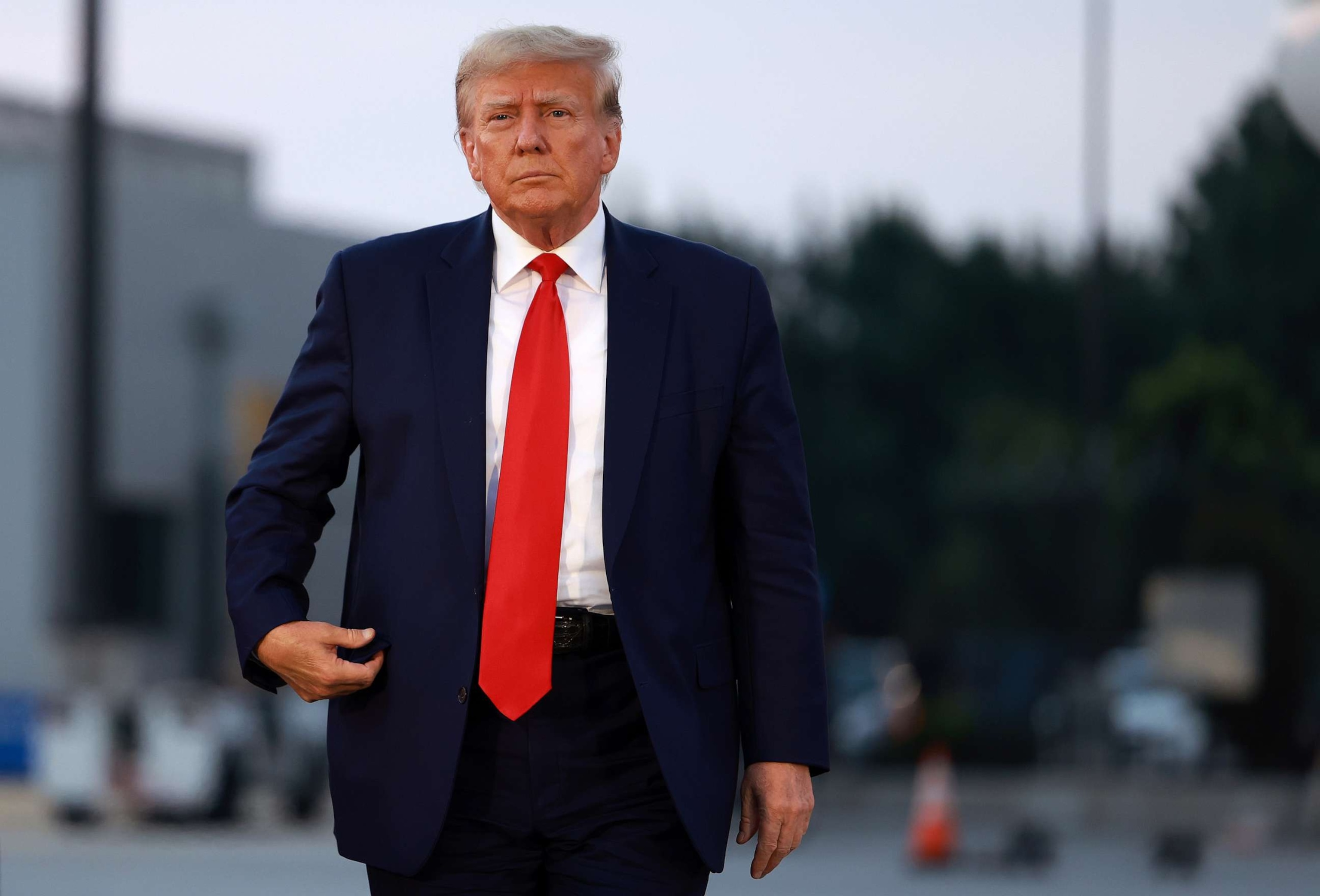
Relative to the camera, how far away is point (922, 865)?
14117 mm

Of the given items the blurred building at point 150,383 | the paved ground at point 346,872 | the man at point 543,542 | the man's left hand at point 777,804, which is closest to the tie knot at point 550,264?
the man at point 543,542

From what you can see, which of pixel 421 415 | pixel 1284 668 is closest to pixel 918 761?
pixel 1284 668

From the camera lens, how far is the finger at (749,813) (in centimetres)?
290

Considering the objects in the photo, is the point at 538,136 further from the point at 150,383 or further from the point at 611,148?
the point at 150,383

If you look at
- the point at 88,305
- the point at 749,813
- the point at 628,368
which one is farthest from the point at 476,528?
the point at 88,305

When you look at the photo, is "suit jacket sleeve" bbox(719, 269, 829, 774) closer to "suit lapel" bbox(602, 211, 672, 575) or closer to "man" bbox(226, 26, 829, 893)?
"man" bbox(226, 26, 829, 893)

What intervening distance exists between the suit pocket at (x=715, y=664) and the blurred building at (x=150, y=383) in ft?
79.6

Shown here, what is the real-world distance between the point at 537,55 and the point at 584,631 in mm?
853

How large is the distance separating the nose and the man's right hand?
2.47 feet

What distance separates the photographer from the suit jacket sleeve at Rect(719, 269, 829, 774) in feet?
9.41

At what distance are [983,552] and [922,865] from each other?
34.2m

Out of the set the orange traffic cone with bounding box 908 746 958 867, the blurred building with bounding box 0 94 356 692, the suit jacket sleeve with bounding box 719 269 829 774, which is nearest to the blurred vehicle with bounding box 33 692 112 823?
the orange traffic cone with bounding box 908 746 958 867

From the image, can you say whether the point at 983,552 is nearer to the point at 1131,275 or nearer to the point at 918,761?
the point at 1131,275

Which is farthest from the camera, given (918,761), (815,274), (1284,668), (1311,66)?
(815,274)
